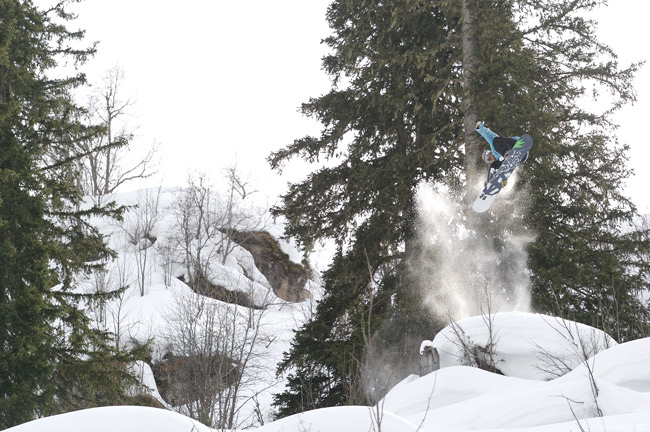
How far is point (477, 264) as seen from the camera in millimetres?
12469

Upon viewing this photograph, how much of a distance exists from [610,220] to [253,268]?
24.8m

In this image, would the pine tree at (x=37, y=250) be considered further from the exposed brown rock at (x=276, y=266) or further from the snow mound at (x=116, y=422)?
the exposed brown rock at (x=276, y=266)

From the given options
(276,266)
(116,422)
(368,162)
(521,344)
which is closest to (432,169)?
(368,162)

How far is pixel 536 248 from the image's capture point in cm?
1184

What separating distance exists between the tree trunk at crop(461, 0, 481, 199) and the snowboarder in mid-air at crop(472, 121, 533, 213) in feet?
4.63

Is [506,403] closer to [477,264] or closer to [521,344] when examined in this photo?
[521,344]

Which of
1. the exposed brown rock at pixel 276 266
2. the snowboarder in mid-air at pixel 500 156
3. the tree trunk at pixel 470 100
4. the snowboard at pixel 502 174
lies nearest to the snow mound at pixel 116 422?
the snowboarder in mid-air at pixel 500 156

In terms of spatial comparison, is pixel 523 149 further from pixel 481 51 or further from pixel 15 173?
pixel 15 173

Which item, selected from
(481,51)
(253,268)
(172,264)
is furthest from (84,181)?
(481,51)

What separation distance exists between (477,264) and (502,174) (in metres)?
2.16

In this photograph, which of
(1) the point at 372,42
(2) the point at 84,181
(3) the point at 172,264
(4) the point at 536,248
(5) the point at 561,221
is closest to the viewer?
(4) the point at 536,248

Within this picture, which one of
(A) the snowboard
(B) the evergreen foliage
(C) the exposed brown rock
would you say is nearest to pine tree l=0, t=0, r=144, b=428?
(B) the evergreen foliage

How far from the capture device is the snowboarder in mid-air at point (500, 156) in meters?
11.1

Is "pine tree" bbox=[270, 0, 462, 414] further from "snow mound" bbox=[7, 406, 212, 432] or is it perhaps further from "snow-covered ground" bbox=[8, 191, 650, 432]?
"snow mound" bbox=[7, 406, 212, 432]
